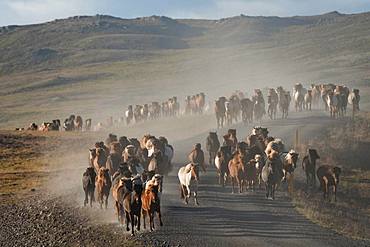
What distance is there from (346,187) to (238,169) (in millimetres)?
7005

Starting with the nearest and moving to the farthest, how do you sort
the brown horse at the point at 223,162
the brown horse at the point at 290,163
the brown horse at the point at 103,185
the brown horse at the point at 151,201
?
the brown horse at the point at 151,201 < the brown horse at the point at 103,185 < the brown horse at the point at 223,162 < the brown horse at the point at 290,163

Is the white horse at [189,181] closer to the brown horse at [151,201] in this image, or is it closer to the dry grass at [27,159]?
the brown horse at [151,201]

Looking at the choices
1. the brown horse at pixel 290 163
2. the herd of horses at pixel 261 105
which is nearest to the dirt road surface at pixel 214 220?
the brown horse at pixel 290 163

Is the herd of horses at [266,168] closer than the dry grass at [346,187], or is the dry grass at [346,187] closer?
the dry grass at [346,187]

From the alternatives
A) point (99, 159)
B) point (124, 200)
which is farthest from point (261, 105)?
point (124, 200)

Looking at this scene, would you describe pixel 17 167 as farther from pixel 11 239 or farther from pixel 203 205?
pixel 203 205

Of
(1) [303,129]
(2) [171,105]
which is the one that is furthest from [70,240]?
(2) [171,105]

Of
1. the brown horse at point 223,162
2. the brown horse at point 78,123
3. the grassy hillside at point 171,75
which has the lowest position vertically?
the brown horse at point 223,162

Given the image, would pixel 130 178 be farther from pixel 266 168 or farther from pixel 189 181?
pixel 266 168

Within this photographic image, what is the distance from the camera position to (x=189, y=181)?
22.5 m

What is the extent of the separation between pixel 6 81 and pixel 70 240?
149 meters

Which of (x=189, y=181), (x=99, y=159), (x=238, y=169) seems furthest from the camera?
(x=99, y=159)

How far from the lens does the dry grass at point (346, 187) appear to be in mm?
21812

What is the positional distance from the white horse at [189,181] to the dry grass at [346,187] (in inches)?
175
